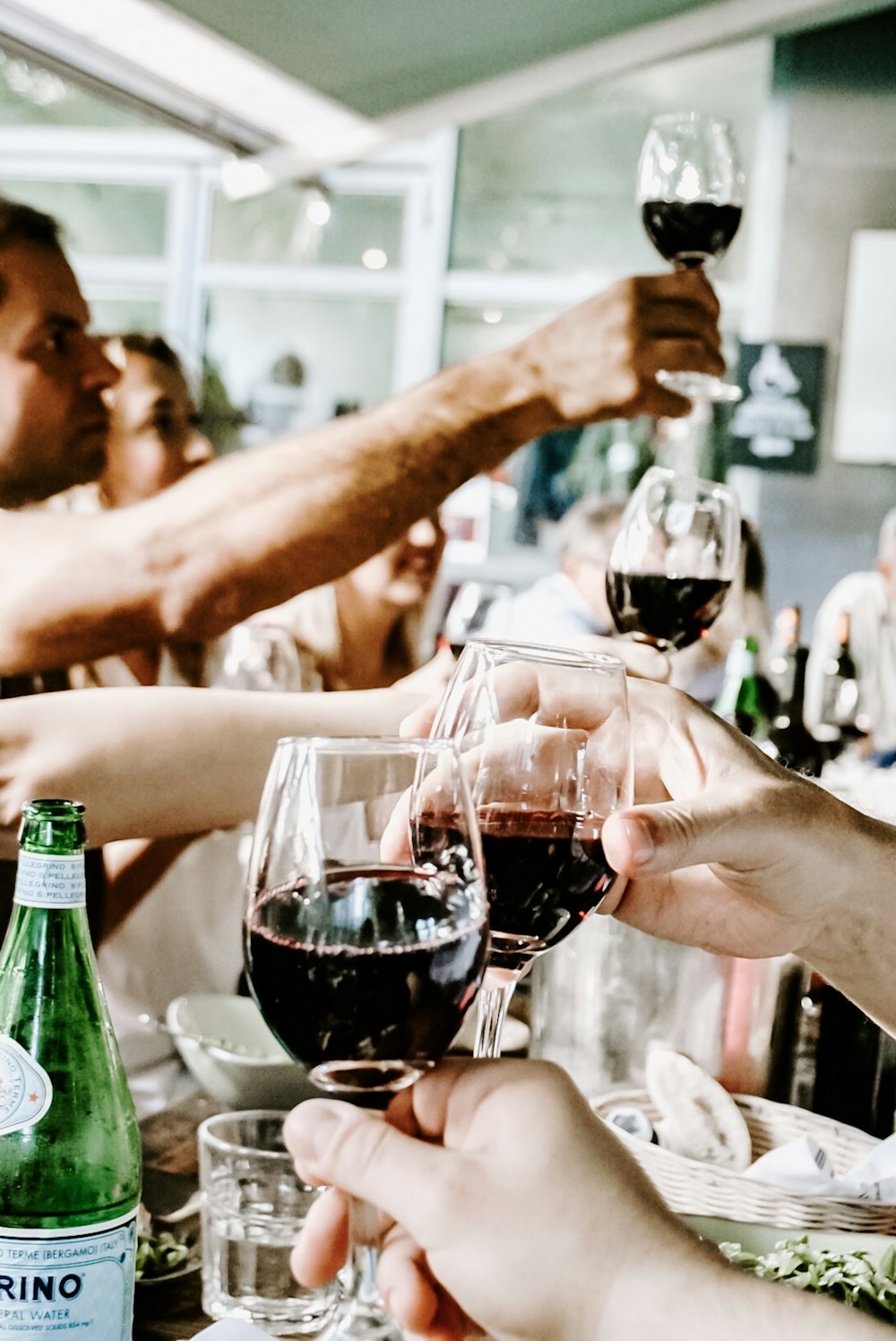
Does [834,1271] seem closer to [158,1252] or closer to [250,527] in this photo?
[158,1252]

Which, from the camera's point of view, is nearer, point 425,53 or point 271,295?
point 425,53

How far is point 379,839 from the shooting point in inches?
22.7

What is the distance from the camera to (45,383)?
5.82 ft

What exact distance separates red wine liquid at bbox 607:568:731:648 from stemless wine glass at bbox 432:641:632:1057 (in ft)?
1.88

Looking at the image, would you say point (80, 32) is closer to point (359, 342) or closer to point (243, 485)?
point (243, 485)

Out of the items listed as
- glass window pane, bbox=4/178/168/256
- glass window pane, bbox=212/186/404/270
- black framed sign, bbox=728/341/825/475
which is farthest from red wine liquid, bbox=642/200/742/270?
black framed sign, bbox=728/341/825/475

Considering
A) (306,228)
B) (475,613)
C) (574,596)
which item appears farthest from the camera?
(306,228)

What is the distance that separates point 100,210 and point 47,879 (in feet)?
7.35

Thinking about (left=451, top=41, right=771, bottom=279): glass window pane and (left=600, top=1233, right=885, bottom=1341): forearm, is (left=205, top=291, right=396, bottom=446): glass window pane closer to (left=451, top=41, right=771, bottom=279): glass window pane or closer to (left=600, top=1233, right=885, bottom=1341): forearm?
(left=451, top=41, right=771, bottom=279): glass window pane

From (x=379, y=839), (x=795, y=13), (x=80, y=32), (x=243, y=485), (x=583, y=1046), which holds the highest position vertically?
(x=795, y=13)

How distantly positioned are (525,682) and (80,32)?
1.59 metres

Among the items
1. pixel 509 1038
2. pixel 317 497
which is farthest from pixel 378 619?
pixel 509 1038

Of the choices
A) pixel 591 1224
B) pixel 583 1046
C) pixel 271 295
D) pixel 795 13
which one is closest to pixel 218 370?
pixel 271 295

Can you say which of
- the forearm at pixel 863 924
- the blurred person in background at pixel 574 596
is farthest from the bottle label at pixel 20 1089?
the blurred person in background at pixel 574 596
